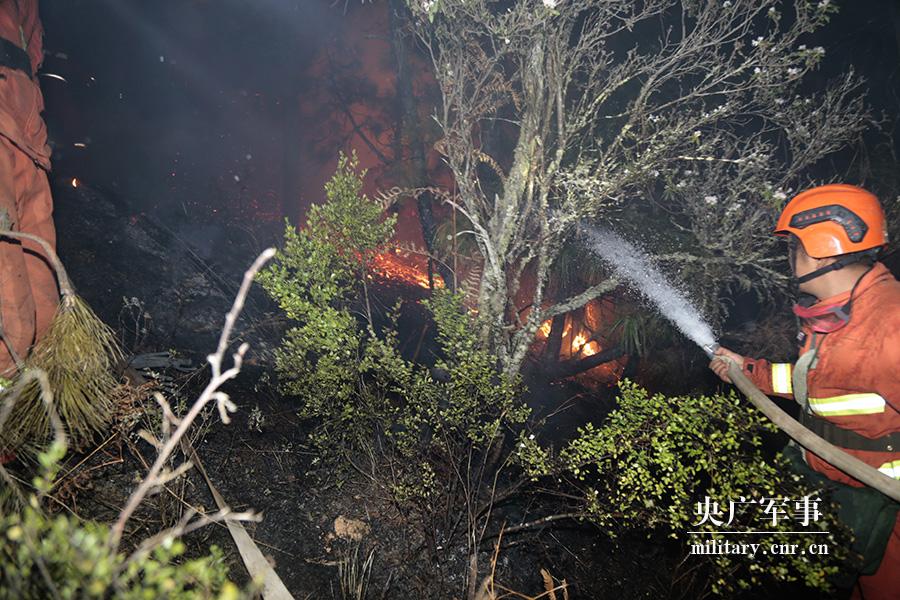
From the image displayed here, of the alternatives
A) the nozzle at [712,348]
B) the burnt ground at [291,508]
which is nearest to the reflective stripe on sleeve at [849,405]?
the nozzle at [712,348]

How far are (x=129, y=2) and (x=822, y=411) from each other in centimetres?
2578

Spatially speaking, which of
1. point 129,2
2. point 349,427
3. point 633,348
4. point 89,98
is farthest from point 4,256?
point 129,2

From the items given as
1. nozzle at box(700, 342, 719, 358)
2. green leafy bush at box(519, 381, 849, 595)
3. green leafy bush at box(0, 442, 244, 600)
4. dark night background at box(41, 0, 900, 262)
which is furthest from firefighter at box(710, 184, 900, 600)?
dark night background at box(41, 0, 900, 262)

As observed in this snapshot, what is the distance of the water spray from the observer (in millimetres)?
2857

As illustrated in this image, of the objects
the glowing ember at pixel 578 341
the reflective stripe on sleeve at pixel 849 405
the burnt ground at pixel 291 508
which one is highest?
the glowing ember at pixel 578 341

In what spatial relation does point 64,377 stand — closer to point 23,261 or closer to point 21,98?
point 23,261

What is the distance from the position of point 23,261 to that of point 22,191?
2.31 feet

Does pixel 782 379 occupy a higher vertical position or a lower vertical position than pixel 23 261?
higher

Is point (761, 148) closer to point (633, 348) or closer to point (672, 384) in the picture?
point (633, 348)

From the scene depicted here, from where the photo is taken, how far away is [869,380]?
9.88ft

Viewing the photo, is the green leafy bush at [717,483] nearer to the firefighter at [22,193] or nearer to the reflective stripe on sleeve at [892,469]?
the reflective stripe on sleeve at [892,469]

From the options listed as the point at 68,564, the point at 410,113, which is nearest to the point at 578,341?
the point at 410,113

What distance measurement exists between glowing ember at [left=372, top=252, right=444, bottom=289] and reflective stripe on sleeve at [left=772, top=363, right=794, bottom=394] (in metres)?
10.00

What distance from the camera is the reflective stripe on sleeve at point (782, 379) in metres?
3.56
